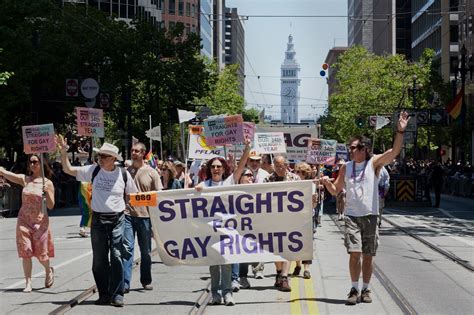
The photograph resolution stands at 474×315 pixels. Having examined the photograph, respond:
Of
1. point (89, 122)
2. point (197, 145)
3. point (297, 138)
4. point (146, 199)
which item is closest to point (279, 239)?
point (146, 199)

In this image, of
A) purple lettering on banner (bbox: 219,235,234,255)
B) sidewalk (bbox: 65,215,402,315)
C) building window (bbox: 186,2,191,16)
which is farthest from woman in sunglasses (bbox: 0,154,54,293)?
building window (bbox: 186,2,191,16)

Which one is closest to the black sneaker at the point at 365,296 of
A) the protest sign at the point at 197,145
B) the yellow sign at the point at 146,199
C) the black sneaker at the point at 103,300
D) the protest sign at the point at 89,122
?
Result: the yellow sign at the point at 146,199

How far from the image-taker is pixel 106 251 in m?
10.6

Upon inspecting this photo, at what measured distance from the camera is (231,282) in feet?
35.0

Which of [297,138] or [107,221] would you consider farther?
[297,138]

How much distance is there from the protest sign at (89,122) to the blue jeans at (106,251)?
6.88 meters

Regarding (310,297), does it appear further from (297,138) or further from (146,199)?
(297,138)

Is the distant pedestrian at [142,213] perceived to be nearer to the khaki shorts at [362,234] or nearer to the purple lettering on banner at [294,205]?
the purple lettering on banner at [294,205]

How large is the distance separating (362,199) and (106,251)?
2929 millimetres

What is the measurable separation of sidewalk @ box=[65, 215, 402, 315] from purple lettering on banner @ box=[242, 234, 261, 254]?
603 millimetres

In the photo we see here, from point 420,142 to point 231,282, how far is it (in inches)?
2730

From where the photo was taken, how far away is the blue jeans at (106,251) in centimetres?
1048

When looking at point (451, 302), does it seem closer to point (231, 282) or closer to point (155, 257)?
point (231, 282)

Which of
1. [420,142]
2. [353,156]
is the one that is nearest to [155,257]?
[353,156]
